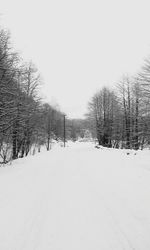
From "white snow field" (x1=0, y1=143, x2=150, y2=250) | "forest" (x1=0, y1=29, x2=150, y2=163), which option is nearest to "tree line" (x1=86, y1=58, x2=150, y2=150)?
"forest" (x1=0, y1=29, x2=150, y2=163)

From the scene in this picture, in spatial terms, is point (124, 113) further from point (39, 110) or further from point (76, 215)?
point (76, 215)

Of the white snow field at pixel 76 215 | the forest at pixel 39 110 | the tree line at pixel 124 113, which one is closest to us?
the white snow field at pixel 76 215

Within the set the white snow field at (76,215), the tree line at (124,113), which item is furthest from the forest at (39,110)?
the white snow field at (76,215)

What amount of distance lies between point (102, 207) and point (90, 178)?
3.76m

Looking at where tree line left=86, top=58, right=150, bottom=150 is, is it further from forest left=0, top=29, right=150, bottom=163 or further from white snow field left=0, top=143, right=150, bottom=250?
white snow field left=0, top=143, right=150, bottom=250

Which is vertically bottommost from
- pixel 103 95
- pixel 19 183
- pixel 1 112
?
pixel 19 183

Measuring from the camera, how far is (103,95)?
4322 cm

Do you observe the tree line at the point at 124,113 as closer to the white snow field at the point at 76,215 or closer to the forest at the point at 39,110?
the forest at the point at 39,110

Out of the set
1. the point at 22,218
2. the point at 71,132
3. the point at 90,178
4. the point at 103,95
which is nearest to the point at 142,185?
the point at 90,178

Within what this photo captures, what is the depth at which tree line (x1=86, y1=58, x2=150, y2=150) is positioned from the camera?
23.4 meters

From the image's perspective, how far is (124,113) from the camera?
3488 centimetres

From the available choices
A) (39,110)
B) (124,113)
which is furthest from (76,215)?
(124,113)

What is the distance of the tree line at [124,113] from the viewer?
2339 centimetres

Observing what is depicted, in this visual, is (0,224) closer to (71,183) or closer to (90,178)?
(71,183)
